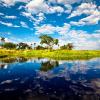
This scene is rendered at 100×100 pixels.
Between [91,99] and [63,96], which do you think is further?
[63,96]

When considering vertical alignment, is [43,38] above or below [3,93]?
above

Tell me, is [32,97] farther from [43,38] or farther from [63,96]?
[43,38]

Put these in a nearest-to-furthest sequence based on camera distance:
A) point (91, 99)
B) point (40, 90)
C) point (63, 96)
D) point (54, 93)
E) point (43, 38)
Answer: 1. point (91, 99)
2. point (63, 96)
3. point (54, 93)
4. point (40, 90)
5. point (43, 38)

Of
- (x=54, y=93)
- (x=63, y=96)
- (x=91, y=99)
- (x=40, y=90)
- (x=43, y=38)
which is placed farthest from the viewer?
(x=43, y=38)

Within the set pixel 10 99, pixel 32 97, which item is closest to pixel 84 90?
pixel 32 97

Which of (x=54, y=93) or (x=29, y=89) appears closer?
(x=54, y=93)

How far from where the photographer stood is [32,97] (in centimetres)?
1861

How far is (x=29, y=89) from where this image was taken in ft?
72.6

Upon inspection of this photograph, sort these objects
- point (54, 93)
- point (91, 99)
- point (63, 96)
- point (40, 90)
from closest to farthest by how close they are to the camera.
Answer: point (91, 99) → point (63, 96) → point (54, 93) → point (40, 90)

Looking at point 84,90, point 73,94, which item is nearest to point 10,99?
point 73,94

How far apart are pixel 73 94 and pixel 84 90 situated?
2.34m

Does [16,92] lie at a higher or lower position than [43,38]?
lower

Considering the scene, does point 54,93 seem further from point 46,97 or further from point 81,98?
point 81,98

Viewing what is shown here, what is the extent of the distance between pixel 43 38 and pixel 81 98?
532ft
